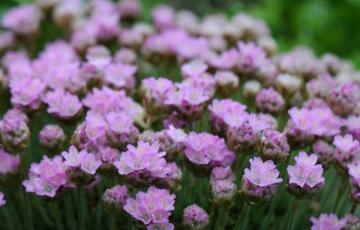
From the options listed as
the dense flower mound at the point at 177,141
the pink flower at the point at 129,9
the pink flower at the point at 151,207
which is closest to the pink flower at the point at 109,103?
the dense flower mound at the point at 177,141

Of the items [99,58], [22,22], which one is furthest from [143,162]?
[22,22]

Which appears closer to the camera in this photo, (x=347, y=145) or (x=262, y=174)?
(x=262, y=174)

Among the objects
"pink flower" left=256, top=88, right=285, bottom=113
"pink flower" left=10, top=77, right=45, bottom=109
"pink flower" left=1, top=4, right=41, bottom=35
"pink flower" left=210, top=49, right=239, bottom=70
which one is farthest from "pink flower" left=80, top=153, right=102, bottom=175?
"pink flower" left=1, top=4, right=41, bottom=35

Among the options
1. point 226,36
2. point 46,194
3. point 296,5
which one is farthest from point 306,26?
point 46,194

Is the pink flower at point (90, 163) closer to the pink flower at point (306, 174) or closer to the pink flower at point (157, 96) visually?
the pink flower at point (157, 96)

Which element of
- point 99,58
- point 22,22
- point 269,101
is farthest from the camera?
point 22,22

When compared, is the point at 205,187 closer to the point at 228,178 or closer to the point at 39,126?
the point at 228,178

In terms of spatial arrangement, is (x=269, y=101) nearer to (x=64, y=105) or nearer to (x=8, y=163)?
(x=64, y=105)
